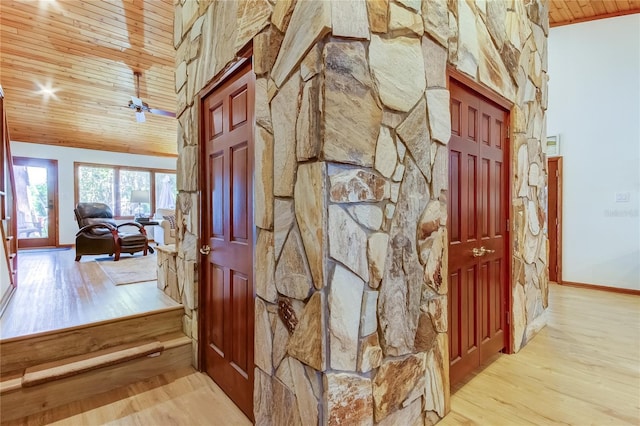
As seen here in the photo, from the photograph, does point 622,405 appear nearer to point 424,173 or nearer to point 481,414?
point 481,414

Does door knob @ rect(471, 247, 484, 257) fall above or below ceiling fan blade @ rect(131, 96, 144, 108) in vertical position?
below

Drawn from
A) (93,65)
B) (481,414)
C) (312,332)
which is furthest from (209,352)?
(93,65)

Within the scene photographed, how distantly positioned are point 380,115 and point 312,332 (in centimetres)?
102

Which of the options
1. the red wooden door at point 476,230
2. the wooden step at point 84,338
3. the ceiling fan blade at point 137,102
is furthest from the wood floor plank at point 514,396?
the ceiling fan blade at point 137,102

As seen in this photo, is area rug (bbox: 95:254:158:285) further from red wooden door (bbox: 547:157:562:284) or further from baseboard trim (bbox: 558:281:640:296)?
baseboard trim (bbox: 558:281:640:296)

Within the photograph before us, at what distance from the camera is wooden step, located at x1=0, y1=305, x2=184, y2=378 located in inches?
75.9

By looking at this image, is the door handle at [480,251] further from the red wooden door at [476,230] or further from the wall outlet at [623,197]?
the wall outlet at [623,197]

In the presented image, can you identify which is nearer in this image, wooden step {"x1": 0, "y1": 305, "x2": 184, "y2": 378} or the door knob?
wooden step {"x1": 0, "y1": 305, "x2": 184, "y2": 378}

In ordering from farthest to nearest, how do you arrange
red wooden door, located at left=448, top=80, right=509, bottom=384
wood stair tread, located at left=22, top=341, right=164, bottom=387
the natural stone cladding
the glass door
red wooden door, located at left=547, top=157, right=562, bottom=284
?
the glass door → red wooden door, located at left=547, top=157, right=562, bottom=284 → red wooden door, located at left=448, top=80, right=509, bottom=384 → wood stair tread, located at left=22, top=341, right=164, bottom=387 → the natural stone cladding

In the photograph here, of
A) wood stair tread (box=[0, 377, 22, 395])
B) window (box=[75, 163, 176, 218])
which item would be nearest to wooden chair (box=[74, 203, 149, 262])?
window (box=[75, 163, 176, 218])

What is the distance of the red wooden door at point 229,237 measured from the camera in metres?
1.80

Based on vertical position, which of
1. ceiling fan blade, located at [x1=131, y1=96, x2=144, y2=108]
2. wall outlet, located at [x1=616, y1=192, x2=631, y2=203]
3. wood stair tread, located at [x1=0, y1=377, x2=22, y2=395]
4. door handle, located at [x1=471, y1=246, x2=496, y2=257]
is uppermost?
ceiling fan blade, located at [x1=131, y1=96, x2=144, y2=108]

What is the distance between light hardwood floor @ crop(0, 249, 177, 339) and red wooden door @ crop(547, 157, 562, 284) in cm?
534

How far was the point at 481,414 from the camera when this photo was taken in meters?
1.77
